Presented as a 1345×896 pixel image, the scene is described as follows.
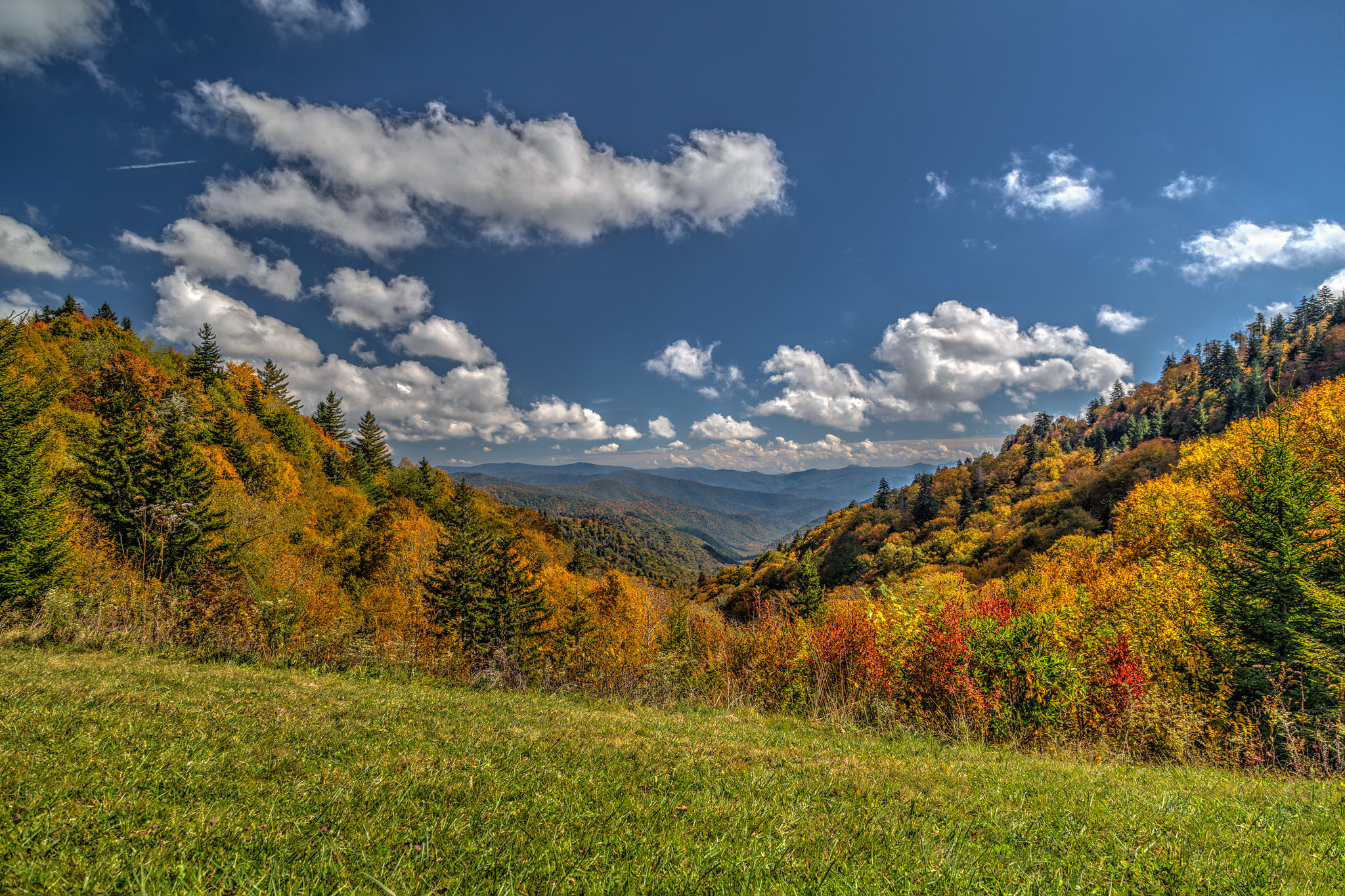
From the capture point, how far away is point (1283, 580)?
12688 millimetres

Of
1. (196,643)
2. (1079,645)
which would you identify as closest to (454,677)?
(196,643)

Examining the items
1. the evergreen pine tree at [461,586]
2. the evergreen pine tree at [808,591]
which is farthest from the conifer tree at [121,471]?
the evergreen pine tree at [808,591]

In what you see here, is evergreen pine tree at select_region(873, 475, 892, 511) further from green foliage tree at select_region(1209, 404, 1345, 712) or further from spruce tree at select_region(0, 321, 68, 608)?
spruce tree at select_region(0, 321, 68, 608)

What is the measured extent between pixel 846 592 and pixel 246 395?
72.7 meters

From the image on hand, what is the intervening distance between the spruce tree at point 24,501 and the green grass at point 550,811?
11.5 m

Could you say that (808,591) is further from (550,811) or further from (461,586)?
(550,811)

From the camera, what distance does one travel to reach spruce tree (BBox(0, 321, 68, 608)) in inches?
502

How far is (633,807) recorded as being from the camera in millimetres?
3383

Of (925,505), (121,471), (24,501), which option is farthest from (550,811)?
(925,505)

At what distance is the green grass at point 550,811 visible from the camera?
2320mm

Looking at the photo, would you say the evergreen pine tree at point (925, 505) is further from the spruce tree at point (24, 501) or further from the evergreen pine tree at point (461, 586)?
the spruce tree at point (24, 501)

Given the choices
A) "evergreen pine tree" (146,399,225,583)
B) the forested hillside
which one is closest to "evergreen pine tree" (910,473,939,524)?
the forested hillside

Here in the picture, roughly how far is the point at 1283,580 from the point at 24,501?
35176mm

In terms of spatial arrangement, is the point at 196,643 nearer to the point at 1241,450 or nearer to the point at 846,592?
the point at 1241,450
